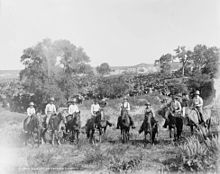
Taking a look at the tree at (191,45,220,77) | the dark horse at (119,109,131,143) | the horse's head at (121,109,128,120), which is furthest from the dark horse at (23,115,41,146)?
the tree at (191,45,220,77)

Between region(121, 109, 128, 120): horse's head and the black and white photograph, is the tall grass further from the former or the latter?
region(121, 109, 128, 120): horse's head

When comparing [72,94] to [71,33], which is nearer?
[71,33]

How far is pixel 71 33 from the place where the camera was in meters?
9.11

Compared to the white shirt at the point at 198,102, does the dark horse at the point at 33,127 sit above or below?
below

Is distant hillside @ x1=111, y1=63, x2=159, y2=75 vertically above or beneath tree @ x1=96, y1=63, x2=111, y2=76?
above

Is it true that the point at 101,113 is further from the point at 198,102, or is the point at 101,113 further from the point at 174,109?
the point at 198,102

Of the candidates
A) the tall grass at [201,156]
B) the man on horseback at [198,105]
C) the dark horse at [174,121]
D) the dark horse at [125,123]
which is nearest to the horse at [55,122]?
the dark horse at [125,123]

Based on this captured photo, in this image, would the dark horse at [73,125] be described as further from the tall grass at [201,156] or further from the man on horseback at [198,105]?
the tall grass at [201,156]

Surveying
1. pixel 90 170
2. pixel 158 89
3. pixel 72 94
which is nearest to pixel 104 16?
pixel 90 170

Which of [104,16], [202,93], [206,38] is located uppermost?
[104,16]

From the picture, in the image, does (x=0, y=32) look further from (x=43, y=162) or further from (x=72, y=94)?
(x=72, y=94)

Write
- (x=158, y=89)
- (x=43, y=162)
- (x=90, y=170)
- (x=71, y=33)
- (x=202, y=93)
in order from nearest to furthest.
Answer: (x=90, y=170), (x=43, y=162), (x=71, y=33), (x=202, y=93), (x=158, y=89)

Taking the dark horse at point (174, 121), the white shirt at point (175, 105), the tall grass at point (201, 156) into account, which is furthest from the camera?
the white shirt at point (175, 105)

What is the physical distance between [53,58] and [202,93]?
1335 centimetres
